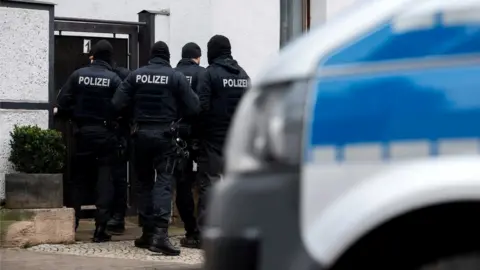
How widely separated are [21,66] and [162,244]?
223 centimetres

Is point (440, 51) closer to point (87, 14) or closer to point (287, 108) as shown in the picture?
point (287, 108)

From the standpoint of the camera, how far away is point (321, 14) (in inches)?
388

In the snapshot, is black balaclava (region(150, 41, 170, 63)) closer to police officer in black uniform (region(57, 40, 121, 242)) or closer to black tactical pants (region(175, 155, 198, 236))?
police officer in black uniform (region(57, 40, 121, 242))

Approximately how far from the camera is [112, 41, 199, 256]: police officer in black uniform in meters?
6.89

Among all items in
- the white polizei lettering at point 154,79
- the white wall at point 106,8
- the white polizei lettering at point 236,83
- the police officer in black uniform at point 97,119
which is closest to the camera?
the white polizei lettering at point 154,79

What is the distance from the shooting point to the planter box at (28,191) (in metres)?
7.19

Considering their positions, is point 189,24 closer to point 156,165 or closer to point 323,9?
point 323,9

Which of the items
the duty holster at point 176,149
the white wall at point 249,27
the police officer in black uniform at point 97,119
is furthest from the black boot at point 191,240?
the white wall at point 249,27

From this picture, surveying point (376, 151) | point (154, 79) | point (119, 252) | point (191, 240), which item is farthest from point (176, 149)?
point (376, 151)

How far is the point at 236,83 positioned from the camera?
721 cm

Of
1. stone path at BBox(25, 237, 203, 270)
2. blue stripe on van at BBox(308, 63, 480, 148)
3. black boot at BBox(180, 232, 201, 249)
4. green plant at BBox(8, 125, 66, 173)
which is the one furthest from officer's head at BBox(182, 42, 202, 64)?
blue stripe on van at BBox(308, 63, 480, 148)

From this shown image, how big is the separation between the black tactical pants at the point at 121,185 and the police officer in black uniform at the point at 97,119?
0.27 feet

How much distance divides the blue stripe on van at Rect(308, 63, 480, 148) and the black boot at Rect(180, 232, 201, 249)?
16.9 ft

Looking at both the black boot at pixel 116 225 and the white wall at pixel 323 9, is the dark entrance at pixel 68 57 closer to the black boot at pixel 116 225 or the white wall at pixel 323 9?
the black boot at pixel 116 225
